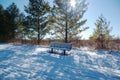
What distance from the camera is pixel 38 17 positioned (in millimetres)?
22969

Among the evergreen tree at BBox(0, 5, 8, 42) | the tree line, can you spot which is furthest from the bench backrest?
the evergreen tree at BBox(0, 5, 8, 42)

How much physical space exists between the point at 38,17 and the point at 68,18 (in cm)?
503

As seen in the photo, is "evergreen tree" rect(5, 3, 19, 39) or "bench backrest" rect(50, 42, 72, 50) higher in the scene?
"evergreen tree" rect(5, 3, 19, 39)

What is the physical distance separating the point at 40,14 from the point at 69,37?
555 centimetres

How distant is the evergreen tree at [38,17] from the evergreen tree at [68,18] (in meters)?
2.45

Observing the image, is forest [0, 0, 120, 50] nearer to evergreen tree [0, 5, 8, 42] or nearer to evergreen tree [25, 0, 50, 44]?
evergreen tree [25, 0, 50, 44]

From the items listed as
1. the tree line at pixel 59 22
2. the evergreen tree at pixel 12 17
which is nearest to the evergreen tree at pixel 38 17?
the tree line at pixel 59 22

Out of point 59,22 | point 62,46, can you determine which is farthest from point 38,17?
point 62,46

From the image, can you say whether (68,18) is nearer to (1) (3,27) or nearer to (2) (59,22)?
(2) (59,22)

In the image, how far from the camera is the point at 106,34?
2066 cm

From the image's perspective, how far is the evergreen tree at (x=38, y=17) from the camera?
74.8ft

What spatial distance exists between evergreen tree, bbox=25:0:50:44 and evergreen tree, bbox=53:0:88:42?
2.45 metres

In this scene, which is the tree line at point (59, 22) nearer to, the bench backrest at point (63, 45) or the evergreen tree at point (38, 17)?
the evergreen tree at point (38, 17)

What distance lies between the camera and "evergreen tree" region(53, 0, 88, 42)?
1998cm
